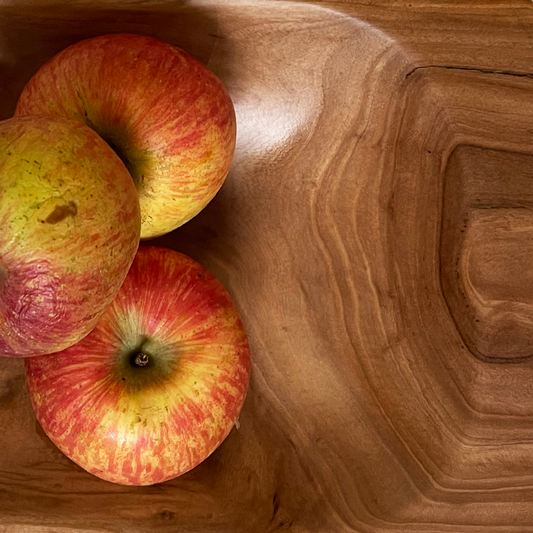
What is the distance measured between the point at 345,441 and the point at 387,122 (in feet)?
1.31

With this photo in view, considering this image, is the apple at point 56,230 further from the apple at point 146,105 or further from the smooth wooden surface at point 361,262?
the smooth wooden surface at point 361,262

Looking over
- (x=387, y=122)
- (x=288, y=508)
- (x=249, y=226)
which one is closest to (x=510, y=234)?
(x=387, y=122)

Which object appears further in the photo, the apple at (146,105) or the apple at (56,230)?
the apple at (146,105)

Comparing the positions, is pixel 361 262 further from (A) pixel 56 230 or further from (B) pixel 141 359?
(A) pixel 56 230

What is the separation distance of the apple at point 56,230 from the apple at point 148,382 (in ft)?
0.32

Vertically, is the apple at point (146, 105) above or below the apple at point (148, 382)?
above

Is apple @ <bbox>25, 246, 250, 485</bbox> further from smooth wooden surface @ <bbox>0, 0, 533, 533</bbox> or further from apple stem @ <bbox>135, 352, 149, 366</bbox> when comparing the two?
smooth wooden surface @ <bbox>0, 0, 533, 533</bbox>

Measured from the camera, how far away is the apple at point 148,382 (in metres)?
0.66

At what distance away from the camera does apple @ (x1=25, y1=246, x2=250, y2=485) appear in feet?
2.18

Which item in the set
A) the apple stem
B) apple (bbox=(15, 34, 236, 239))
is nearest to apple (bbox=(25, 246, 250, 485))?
the apple stem

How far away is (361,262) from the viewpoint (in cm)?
87

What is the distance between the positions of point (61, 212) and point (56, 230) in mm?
15

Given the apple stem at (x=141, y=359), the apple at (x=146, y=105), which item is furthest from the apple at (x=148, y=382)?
→ the apple at (x=146, y=105)

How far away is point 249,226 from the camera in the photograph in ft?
2.83
